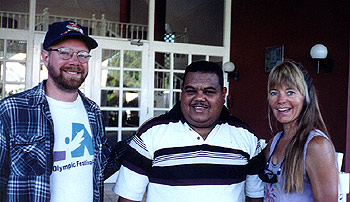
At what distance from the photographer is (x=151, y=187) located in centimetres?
152

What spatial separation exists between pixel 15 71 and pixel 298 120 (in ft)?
13.4

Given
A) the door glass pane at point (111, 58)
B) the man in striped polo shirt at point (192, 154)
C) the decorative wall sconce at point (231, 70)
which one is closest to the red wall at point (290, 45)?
the decorative wall sconce at point (231, 70)

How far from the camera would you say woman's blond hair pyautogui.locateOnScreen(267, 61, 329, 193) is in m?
1.43

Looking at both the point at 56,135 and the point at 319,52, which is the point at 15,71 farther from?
the point at 319,52

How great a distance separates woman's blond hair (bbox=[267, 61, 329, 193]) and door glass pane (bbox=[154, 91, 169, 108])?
3497 millimetres

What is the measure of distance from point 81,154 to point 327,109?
2.57 meters

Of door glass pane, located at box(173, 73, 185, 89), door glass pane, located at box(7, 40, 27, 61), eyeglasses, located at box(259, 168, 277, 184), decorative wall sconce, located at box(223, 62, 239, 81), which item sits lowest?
eyeglasses, located at box(259, 168, 277, 184)

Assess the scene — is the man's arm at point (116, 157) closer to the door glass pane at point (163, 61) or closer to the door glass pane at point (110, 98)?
the door glass pane at point (110, 98)

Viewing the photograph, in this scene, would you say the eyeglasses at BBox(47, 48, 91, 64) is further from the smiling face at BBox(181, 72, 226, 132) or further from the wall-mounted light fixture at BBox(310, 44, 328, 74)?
the wall-mounted light fixture at BBox(310, 44, 328, 74)

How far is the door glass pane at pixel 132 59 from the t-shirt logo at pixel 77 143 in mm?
3289

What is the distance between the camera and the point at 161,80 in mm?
5109

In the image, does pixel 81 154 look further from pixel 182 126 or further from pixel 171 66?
pixel 171 66

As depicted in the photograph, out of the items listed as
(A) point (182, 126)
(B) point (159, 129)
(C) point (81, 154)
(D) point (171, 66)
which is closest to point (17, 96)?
(C) point (81, 154)

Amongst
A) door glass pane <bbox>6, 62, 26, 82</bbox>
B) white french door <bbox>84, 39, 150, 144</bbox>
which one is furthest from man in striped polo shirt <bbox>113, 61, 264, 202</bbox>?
door glass pane <bbox>6, 62, 26, 82</bbox>
